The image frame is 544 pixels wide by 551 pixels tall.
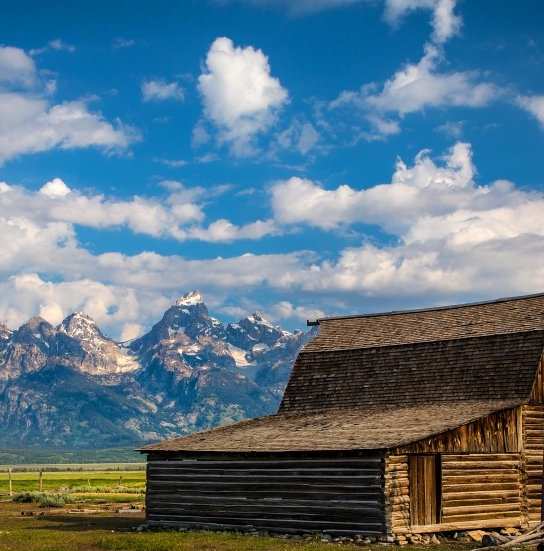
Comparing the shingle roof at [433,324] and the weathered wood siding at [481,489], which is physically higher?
the shingle roof at [433,324]

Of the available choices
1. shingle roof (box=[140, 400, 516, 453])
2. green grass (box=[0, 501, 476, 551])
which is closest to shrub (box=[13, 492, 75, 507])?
green grass (box=[0, 501, 476, 551])

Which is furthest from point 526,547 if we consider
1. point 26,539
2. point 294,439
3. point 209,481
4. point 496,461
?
point 26,539

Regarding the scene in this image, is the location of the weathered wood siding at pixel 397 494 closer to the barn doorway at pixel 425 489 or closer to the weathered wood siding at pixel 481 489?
the barn doorway at pixel 425 489

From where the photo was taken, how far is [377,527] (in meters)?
32.0

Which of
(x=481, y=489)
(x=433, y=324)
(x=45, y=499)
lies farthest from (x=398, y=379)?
(x=45, y=499)

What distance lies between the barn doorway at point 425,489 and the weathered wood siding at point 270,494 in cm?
145

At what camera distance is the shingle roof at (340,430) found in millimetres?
33406

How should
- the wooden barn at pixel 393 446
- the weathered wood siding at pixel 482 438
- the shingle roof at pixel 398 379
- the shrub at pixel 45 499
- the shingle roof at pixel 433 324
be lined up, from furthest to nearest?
the shrub at pixel 45 499 < the shingle roof at pixel 433 324 < the shingle roof at pixel 398 379 < the weathered wood siding at pixel 482 438 < the wooden barn at pixel 393 446

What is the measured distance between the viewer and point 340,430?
36469 mm

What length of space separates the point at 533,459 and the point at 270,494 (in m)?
10.1

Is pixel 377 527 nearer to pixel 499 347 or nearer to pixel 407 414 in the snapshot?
pixel 407 414

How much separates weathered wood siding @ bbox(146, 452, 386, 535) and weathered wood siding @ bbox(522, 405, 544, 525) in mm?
7569

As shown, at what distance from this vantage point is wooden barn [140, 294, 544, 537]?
3284 cm

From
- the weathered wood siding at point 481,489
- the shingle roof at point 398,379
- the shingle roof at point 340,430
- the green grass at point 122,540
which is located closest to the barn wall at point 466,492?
the weathered wood siding at point 481,489
